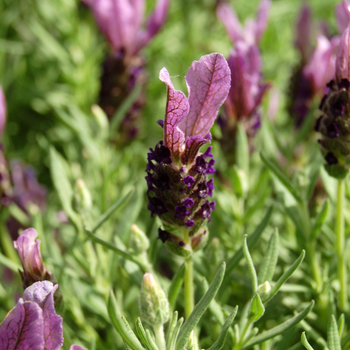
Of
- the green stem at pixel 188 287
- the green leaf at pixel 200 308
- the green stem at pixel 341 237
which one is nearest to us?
the green leaf at pixel 200 308

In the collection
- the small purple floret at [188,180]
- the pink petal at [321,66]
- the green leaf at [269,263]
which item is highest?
the pink petal at [321,66]

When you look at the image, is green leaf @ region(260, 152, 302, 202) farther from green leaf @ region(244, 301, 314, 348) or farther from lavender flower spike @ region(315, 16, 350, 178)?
green leaf @ region(244, 301, 314, 348)

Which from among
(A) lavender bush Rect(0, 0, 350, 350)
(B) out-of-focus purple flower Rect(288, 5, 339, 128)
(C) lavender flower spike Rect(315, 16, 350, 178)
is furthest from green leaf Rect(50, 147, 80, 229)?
(B) out-of-focus purple flower Rect(288, 5, 339, 128)

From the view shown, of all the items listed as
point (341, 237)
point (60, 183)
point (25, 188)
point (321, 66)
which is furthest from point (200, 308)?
point (25, 188)

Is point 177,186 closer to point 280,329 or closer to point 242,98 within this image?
point 280,329

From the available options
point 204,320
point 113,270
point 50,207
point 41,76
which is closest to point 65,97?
point 41,76

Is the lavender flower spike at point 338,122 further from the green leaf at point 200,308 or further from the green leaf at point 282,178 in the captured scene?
the green leaf at point 200,308

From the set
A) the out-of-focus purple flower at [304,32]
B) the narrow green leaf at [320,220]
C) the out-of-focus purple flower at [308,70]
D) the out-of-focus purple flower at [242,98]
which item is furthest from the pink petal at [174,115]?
the out-of-focus purple flower at [304,32]

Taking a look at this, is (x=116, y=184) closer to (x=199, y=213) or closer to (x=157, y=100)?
(x=157, y=100)
